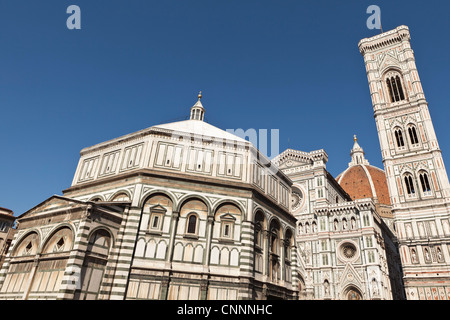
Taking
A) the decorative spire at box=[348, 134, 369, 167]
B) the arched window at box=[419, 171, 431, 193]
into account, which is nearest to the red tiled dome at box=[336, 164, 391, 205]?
the decorative spire at box=[348, 134, 369, 167]

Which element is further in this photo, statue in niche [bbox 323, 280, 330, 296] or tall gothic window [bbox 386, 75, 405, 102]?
tall gothic window [bbox 386, 75, 405, 102]

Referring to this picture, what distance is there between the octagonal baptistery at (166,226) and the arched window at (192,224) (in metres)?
0.06

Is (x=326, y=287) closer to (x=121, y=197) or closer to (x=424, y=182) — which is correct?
(x=424, y=182)

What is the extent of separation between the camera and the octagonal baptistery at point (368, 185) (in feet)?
246

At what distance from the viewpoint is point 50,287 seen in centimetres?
1605

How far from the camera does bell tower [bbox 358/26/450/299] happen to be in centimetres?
3566

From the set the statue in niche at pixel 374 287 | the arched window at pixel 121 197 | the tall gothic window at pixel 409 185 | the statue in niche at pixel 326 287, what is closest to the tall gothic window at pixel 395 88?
the tall gothic window at pixel 409 185

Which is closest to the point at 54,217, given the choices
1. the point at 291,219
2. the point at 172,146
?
the point at 172,146

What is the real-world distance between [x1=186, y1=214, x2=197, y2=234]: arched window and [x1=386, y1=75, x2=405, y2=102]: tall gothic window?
1663 inches

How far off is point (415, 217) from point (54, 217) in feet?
132

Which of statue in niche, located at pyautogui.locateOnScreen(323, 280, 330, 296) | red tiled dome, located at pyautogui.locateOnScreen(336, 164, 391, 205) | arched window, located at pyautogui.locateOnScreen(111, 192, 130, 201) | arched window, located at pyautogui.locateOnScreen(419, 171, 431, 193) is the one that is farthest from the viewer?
red tiled dome, located at pyautogui.locateOnScreen(336, 164, 391, 205)

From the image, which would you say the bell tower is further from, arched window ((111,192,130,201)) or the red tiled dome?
the red tiled dome
